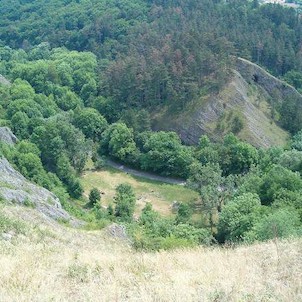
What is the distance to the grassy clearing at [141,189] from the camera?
51.7m

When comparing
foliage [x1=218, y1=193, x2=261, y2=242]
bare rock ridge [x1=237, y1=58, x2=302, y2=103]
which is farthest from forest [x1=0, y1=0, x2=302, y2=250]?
bare rock ridge [x1=237, y1=58, x2=302, y2=103]

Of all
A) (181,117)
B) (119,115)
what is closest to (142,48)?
(119,115)

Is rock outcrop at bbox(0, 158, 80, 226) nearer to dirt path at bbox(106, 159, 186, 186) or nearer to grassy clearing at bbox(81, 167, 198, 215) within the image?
grassy clearing at bbox(81, 167, 198, 215)

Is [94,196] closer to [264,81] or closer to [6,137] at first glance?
[6,137]

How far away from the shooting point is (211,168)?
50.4 meters

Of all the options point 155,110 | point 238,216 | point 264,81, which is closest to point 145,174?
point 155,110

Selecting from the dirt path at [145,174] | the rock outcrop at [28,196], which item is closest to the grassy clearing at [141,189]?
the dirt path at [145,174]

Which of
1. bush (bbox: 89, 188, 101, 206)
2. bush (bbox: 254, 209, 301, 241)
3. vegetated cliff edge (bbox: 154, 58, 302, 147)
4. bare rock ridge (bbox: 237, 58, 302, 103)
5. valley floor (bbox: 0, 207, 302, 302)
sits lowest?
bush (bbox: 89, 188, 101, 206)

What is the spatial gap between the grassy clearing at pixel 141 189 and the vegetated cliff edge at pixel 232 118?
32.0 ft

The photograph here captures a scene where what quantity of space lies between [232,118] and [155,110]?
12.1m

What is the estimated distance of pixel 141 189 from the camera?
55.3 metres

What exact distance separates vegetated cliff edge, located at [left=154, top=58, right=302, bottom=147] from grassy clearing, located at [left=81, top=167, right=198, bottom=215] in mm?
9748

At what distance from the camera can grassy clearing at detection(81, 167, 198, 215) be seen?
5166 cm

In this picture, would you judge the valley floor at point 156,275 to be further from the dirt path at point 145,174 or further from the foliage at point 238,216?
the dirt path at point 145,174
